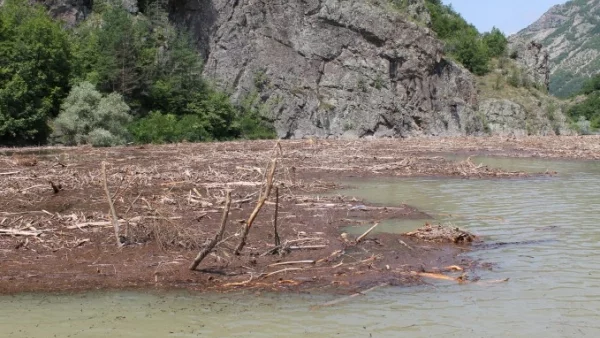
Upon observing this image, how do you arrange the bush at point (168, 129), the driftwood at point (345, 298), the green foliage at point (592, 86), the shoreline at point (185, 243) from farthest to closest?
the green foliage at point (592, 86) → the bush at point (168, 129) → the shoreline at point (185, 243) → the driftwood at point (345, 298)

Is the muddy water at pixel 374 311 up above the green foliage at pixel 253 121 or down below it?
below

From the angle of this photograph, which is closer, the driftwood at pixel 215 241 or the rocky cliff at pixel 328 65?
Answer: the driftwood at pixel 215 241

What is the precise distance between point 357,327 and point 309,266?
2413 millimetres

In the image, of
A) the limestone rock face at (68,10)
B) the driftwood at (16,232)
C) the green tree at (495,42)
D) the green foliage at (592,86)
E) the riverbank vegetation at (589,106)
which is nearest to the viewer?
the driftwood at (16,232)

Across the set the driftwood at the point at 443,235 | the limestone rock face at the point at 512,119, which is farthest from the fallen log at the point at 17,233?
the limestone rock face at the point at 512,119

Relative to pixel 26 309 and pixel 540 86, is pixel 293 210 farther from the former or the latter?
pixel 540 86

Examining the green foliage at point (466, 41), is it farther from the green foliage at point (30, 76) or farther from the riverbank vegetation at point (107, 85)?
the green foliage at point (30, 76)

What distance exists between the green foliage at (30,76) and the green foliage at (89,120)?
1.67 m

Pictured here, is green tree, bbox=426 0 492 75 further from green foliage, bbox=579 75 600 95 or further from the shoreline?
the shoreline

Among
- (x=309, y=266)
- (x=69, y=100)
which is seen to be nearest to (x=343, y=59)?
(x=69, y=100)

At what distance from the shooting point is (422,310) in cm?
750

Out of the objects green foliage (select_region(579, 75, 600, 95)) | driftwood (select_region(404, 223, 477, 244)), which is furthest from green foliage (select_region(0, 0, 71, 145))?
green foliage (select_region(579, 75, 600, 95))

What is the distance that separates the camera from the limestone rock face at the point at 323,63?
62.9m

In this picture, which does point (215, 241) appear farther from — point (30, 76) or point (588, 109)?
point (588, 109)
